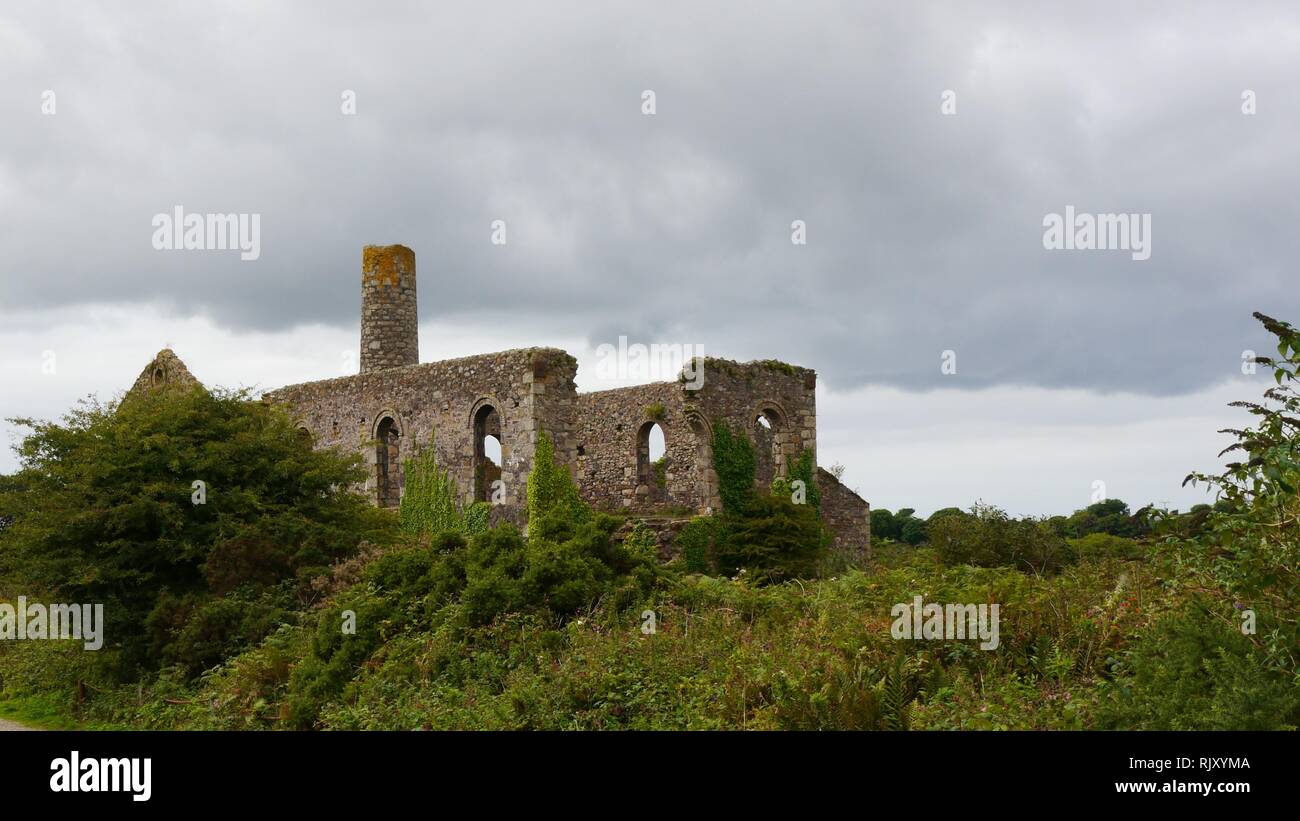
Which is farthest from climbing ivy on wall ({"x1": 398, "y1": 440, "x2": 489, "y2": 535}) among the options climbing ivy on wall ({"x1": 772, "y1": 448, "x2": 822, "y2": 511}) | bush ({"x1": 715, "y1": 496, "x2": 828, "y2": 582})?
climbing ivy on wall ({"x1": 772, "y1": 448, "x2": 822, "y2": 511})

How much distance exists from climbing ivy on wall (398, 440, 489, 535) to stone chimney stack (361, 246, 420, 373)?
154 inches

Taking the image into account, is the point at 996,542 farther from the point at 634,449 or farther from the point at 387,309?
the point at 387,309

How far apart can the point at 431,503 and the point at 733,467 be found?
617 centimetres

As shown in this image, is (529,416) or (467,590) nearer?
(467,590)

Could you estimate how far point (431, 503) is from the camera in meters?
24.0

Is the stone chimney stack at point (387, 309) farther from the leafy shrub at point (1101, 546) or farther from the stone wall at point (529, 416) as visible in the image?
the leafy shrub at point (1101, 546)

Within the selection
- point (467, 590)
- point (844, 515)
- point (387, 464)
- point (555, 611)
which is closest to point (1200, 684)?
point (555, 611)

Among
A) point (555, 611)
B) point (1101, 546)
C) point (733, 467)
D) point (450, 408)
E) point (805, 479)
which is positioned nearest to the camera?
point (555, 611)

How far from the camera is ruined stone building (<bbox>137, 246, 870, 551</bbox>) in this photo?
74.0 feet

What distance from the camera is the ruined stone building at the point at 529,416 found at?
22562mm

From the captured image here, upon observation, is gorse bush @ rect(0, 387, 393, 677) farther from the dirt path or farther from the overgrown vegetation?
the dirt path

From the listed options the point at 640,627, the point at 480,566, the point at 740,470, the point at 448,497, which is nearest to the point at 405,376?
the point at 448,497

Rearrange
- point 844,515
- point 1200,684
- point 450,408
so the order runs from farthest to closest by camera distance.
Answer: point 844,515 → point 450,408 → point 1200,684

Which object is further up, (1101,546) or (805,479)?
(805,479)
